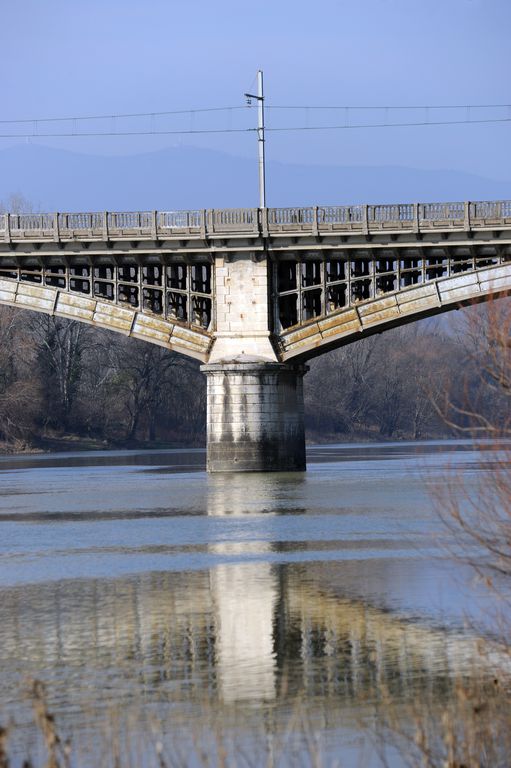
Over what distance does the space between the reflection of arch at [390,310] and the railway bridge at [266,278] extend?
5 cm

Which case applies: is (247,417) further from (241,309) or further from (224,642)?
(224,642)

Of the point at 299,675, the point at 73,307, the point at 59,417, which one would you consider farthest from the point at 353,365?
the point at 299,675

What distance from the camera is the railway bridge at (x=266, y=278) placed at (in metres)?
58.7

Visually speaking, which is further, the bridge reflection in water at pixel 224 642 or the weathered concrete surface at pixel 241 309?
the weathered concrete surface at pixel 241 309

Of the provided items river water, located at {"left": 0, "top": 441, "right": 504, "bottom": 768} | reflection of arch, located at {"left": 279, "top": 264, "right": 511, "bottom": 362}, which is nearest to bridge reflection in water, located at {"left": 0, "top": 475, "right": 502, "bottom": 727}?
river water, located at {"left": 0, "top": 441, "right": 504, "bottom": 768}

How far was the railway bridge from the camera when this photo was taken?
193 feet

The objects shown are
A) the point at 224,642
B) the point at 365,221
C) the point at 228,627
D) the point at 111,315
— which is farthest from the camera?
the point at 111,315

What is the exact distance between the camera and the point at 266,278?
6141 centimetres

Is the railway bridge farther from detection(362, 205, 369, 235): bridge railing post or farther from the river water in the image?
the river water

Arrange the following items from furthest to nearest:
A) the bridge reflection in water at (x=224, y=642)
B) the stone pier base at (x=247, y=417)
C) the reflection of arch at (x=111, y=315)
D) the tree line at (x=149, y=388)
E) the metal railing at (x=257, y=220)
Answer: the tree line at (x=149, y=388), the reflection of arch at (x=111, y=315), the stone pier base at (x=247, y=417), the metal railing at (x=257, y=220), the bridge reflection in water at (x=224, y=642)

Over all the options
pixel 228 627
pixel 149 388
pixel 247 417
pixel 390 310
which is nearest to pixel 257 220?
pixel 390 310

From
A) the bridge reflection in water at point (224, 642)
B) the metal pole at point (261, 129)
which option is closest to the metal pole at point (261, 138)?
the metal pole at point (261, 129)

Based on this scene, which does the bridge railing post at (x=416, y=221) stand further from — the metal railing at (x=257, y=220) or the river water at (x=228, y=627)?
the river water at (x=228, y=627)

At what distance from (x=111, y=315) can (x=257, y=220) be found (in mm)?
8425
